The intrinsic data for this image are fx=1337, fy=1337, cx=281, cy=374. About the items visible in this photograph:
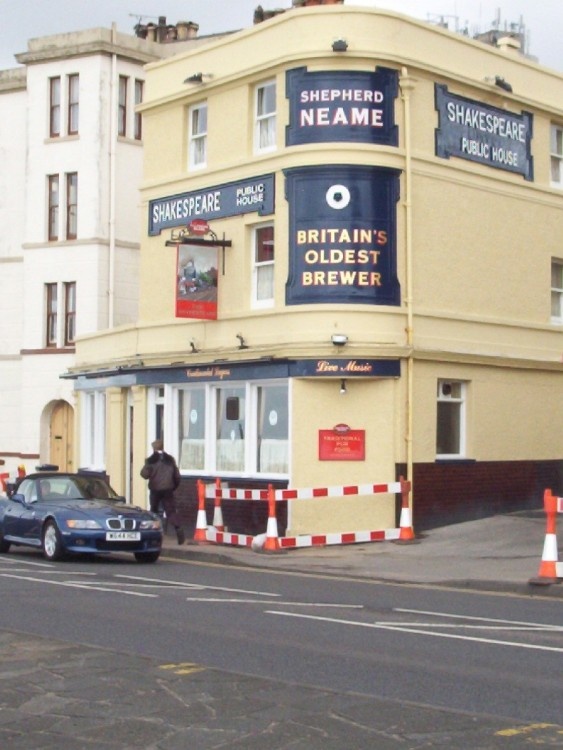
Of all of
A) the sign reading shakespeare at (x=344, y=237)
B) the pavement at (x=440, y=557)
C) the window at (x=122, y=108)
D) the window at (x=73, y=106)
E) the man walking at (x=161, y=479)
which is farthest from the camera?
the window at (x=122, y=108)

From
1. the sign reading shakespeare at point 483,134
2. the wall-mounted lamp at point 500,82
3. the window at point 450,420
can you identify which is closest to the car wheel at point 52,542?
the window at point 450,420

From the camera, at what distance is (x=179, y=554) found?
22.3 metres

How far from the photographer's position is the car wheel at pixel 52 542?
1995 cm

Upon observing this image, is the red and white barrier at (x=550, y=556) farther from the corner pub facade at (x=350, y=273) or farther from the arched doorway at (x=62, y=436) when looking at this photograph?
the arched doorway at (x=62, y=436)

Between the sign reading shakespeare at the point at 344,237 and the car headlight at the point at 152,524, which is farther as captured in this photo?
the sign reading shakespeare at the point at 344,237

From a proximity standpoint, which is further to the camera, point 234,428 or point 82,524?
point 234,428

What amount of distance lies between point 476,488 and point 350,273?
16.4ft

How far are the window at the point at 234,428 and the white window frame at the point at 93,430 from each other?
12.8ft

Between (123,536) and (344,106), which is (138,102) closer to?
(344,106)

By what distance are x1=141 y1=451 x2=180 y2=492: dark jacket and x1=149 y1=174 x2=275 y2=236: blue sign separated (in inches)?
197

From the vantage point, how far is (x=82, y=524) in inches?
778

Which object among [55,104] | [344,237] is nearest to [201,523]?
[344,237]

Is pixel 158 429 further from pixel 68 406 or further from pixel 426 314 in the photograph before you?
pixel 68 406

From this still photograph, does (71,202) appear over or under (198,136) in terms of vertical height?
over
